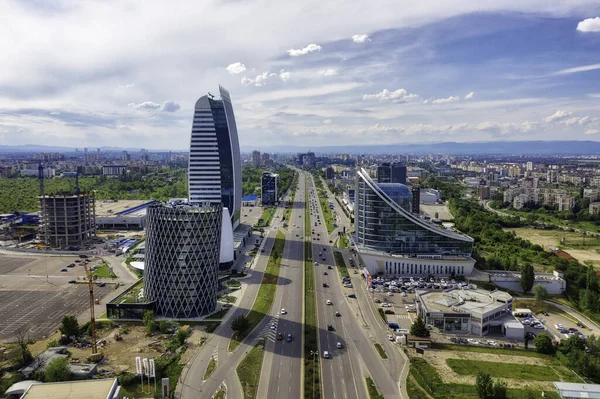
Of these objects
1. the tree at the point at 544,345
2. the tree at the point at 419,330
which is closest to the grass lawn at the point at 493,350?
the tree at the point at 544,345

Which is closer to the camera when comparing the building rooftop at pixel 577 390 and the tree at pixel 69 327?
the building rooftop at pixel 577 390

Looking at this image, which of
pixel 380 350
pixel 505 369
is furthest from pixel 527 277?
pixel 380 350

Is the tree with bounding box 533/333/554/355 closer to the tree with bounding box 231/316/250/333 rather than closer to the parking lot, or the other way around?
the tree with bounding box 231/316/250/333

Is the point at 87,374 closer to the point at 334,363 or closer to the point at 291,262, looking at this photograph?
the point at 334,363

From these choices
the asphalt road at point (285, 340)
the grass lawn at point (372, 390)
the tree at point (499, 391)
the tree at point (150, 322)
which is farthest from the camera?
the tree at point (150, 322)

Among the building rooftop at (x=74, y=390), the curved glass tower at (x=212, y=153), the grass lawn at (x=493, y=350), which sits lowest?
the grass lawn at (x=493, y=350)

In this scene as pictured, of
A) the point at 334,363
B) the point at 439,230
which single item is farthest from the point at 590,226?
the point at 334,363

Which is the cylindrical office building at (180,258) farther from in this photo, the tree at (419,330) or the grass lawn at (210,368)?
the tree at (419,330)
